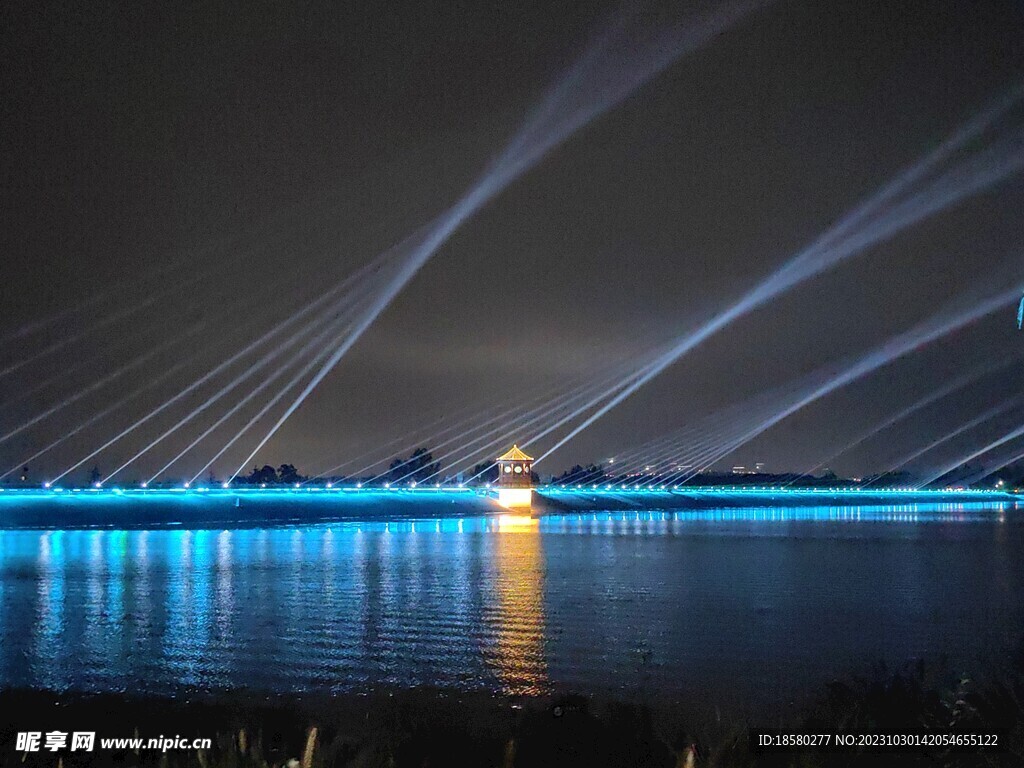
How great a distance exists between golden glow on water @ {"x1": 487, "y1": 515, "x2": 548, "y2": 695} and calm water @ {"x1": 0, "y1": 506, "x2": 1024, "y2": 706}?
51 mm

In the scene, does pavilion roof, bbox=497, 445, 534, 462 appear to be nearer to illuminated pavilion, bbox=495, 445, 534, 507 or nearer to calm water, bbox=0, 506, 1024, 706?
illuminated pavilion, bbox=495, 445, 534, 507

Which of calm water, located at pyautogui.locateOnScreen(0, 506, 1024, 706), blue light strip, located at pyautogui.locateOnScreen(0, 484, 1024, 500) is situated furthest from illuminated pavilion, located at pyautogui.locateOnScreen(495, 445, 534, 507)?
calm water, located at pyautogui.locateOnScreen(0, 506, 1024, 706)

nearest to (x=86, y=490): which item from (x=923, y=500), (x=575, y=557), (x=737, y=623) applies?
Answer: (x=575, y=557)

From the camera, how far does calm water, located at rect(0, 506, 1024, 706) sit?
11.6 metres

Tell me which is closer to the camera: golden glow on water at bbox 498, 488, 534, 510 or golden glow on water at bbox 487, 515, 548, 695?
golden glow on water at bbox 487, 515, 548, 695

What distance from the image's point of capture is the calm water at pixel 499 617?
11555 mm

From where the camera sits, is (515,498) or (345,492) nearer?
(345,492)

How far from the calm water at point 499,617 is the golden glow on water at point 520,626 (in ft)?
0.17

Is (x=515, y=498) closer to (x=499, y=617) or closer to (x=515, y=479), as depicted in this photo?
(x=515, y=479)

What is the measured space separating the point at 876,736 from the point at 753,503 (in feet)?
348

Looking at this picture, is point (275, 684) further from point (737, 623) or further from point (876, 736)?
point (737, 623)

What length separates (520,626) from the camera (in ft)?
49.9

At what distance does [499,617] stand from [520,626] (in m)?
1.11

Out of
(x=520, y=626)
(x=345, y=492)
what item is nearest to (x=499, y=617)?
(x=520, y=626)
